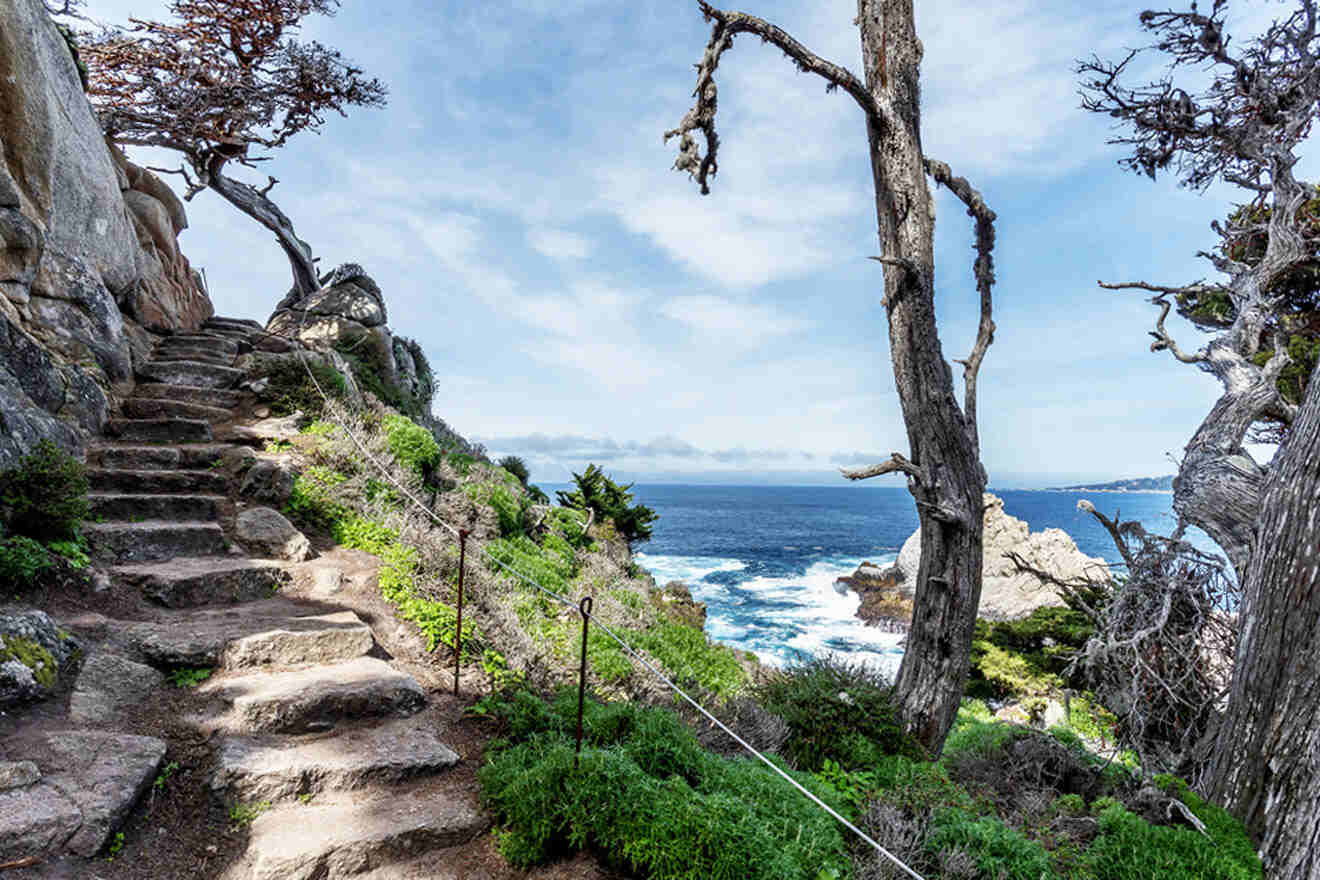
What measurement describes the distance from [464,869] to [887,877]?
6.70ft

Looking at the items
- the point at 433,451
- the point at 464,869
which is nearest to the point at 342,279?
the point at 433,451

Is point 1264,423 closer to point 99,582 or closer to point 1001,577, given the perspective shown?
point 99,582

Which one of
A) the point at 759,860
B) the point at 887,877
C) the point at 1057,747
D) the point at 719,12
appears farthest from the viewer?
the point at 1057,747

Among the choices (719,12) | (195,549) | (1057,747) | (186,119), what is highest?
(186,119)

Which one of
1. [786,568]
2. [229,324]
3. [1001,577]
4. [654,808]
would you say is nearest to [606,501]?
[229,324]

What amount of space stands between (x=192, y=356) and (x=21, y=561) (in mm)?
7322

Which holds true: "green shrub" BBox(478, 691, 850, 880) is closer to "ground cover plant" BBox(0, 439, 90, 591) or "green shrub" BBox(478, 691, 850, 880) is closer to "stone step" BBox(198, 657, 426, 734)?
"stone step" BBox(198, 657, 426, 734)

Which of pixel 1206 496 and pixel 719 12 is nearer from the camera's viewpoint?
pixel 719 12

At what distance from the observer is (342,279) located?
47.1 ft

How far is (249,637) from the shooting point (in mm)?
4270

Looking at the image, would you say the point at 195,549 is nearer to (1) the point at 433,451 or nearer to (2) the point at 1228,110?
(1) the point at 433,451

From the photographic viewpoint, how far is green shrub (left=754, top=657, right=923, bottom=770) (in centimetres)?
478

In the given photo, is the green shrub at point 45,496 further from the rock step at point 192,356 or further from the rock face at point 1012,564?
the rock face at point 1012,564

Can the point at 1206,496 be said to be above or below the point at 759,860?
above
